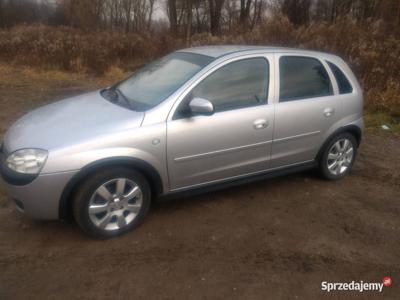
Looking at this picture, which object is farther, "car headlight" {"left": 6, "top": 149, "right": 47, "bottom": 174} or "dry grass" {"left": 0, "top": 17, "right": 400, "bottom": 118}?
"dry grass" {"left": 0, "top": 17, "right": 400, "bottom": 118}

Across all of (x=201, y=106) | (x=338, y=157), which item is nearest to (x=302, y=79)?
(x=338, y=157)

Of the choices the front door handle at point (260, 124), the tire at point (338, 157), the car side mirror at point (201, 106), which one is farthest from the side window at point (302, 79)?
the car side mirror at point (201, 106)

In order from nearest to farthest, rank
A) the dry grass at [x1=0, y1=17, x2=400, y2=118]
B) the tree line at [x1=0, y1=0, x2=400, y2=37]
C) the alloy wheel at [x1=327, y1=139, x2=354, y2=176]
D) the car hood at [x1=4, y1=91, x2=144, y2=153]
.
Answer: the car hood at [x1=4, y1=91, x2=144, y2=153], the alloy wheel at [x1=327, y1=139, x2=354, y2=176], the dry grass at [x1=0, y1=17, x2=400, y2=118], the tree line at [x1=0, y1=0, x2=400, y2=37]

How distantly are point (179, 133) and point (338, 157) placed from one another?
90.6 inches

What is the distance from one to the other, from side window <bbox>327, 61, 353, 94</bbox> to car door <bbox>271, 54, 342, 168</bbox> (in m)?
0.11

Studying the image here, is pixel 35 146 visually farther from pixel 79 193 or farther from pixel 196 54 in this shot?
pixel 196 54

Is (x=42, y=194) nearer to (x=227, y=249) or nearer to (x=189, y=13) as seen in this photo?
(x=227, y=249)

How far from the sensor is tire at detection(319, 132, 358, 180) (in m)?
4.42

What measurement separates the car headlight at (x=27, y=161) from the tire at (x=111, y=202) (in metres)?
0.37

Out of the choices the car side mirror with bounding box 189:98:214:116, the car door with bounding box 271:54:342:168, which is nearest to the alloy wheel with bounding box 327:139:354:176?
the car door with bounding box 271:54:342:168

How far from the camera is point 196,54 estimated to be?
12.9ft

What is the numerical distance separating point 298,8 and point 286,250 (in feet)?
50.5

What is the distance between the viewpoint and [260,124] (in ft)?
12.2

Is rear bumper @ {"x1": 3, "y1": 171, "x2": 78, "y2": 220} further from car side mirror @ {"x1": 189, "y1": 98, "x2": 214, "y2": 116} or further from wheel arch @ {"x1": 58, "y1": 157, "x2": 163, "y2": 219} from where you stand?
car side mirror @ {"x1": 189, "y1": 98, "x2": 214, "y2": 116}
